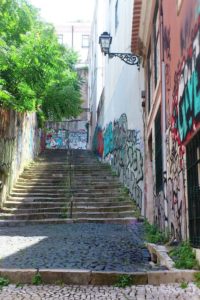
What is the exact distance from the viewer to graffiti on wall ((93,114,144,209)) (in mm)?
11805

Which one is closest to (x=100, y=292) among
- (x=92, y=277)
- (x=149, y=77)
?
(x=92, y=277)

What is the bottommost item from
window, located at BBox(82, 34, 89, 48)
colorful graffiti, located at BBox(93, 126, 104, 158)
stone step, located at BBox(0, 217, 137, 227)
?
stone step, located at BBox(0, 217, 137, 227)

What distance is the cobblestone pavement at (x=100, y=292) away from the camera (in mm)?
4305

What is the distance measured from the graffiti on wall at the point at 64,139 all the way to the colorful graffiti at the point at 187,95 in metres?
23.1

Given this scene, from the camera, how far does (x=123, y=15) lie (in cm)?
1661

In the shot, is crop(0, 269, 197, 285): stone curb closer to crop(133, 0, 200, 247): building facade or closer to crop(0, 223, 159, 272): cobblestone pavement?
crop(0, 223, 159, 272): cobblestone pavement

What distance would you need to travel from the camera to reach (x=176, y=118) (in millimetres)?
6824

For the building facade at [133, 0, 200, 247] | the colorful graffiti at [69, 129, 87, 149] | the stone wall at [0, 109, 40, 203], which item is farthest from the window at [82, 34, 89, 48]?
the building facade at [133, 0, 200, 247]

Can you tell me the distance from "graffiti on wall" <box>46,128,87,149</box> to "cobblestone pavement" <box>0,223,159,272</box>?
67.2 feet

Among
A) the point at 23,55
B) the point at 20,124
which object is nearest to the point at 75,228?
the point at 23,55

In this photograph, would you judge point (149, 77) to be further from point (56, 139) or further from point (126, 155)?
point (56, 139)

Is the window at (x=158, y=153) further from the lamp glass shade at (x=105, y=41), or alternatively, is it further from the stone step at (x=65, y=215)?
the lamp glass shade at (x=105, y=41)

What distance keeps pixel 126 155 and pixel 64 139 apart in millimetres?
19775

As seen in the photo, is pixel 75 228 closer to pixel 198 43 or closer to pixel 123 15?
pixel 198 43
